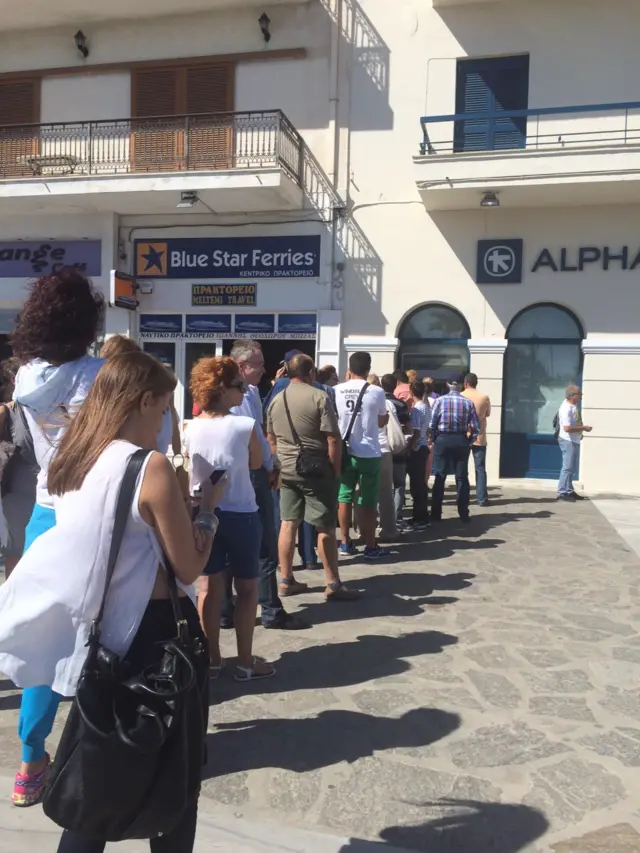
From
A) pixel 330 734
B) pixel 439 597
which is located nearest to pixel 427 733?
pixel 330 734

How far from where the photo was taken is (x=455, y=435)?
8453mm

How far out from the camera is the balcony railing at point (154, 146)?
12031 mm

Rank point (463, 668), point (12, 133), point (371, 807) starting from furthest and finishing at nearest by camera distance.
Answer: point (12, 133) < point (463, 668) < point (371, 807)

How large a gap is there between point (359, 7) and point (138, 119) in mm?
4238

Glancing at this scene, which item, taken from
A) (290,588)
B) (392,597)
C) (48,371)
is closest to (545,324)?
(392,597)

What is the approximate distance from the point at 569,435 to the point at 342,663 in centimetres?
734

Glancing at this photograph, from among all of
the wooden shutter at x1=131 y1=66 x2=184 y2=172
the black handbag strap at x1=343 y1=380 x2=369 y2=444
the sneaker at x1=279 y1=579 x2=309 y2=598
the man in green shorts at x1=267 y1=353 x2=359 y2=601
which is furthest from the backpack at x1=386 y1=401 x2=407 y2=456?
the wooden shutter at x1=131 y1=66 x2=184 y2=172

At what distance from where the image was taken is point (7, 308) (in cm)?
1398

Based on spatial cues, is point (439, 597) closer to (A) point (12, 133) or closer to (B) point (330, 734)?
(B) point (330, 734)

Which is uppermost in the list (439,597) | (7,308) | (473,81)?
(473,81)

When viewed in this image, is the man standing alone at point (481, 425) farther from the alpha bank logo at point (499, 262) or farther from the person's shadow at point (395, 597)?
the person's shadow at point (395, 597)

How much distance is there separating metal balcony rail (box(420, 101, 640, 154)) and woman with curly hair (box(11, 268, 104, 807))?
9.55m

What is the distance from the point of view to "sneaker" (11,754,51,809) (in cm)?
283

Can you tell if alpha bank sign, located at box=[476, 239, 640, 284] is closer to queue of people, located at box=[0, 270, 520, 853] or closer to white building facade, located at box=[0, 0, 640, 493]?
white building facade, located at box=[0, 0, 640, 493]
